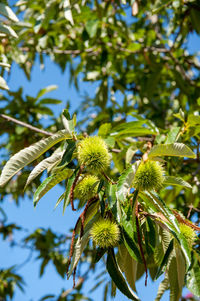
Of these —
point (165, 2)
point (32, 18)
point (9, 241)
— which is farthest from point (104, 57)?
point (9, 241)

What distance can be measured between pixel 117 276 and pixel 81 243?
118mm

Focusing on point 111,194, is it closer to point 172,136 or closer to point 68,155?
point 68,155

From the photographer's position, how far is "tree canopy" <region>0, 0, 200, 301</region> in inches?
32.4

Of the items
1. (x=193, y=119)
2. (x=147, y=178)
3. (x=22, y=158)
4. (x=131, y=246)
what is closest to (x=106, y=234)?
(x=131, y=246)

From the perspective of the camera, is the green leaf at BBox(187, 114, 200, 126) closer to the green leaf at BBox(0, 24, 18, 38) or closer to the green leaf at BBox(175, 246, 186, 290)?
the green leaf at BBox(175, 246, 186, 290)

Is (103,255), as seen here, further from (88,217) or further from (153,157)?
(153,157)

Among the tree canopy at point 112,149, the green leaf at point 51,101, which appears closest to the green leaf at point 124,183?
the tree canopy at point 112,149

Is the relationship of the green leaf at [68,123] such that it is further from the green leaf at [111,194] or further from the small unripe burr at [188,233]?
the small unripe burr at [188,233]

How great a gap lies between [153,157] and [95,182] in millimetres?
162

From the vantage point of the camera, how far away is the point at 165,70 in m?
2.66

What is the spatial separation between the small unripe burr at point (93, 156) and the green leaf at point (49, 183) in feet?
0.22

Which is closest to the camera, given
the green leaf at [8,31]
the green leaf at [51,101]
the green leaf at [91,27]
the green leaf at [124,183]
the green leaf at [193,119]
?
the green leaf at [124,183]

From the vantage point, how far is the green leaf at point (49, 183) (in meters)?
0.82

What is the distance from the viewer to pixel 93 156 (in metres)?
0.84
